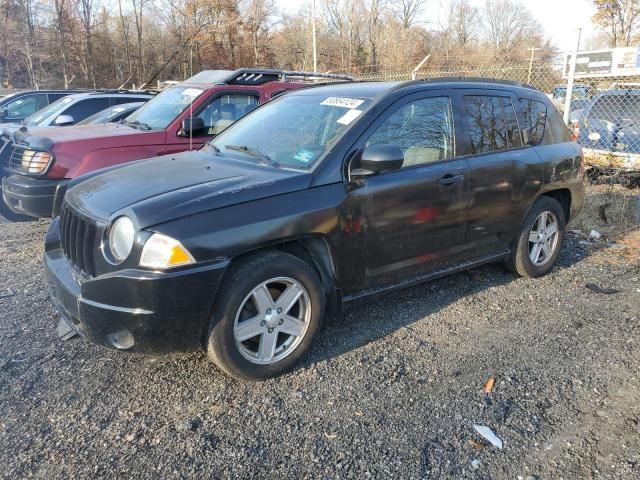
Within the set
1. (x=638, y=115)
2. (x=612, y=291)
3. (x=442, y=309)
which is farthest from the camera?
(x=638, y=115)

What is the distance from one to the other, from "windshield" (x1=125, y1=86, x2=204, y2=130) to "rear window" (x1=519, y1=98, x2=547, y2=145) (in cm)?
388

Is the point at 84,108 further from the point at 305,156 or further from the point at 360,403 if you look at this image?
the point at 360,403

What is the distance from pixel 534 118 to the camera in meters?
4.81

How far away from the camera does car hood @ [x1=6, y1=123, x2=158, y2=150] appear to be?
5840mm

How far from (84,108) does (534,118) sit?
836 centimetres

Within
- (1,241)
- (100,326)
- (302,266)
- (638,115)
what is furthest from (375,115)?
(638,115)

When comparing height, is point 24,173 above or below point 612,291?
above

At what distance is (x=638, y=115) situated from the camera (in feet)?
28.2

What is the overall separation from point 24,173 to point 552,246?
5655 mm

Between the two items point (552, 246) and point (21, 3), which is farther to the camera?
point (21, 3)

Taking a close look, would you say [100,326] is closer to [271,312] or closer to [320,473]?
[271,312]

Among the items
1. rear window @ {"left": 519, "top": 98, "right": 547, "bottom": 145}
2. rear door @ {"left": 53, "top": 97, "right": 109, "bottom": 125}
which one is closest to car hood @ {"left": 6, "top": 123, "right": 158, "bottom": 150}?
rear door @ {"left": 53, "top": 97, "right": 109, "bottom": 125}

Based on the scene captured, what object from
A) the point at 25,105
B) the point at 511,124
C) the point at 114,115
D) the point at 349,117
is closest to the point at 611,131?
the point at 511,124

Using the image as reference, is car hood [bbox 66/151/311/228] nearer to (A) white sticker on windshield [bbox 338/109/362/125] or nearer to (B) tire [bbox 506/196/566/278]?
(A) white sticker on windshield [bbox 338/109/362/125]
